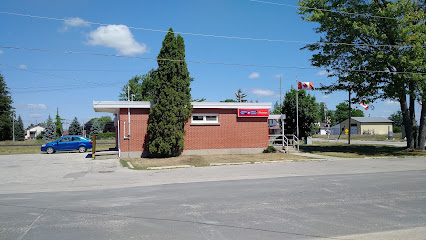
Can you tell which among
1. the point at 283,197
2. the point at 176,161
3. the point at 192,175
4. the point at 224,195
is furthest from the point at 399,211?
the point at 176,161

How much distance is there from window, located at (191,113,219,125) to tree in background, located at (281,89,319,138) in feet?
50.4

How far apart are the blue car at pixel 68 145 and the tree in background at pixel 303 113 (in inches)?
858

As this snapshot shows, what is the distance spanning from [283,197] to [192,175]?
583 centimetres

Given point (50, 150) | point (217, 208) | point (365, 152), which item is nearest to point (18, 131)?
point (50, 150)

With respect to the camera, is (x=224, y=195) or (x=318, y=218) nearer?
(x=318, y=218)

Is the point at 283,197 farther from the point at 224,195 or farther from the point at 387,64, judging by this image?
the point at 387,64

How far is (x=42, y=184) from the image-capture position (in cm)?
1187

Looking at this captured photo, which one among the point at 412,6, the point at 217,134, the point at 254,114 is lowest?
the point at 217,134

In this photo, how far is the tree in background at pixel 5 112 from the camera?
74562mm

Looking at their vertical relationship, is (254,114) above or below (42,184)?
above

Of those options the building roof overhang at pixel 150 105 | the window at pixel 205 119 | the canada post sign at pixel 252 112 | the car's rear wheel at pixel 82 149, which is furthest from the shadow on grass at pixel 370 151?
the car's rear wheel at pixel 82 149

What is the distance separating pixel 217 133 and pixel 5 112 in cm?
7317

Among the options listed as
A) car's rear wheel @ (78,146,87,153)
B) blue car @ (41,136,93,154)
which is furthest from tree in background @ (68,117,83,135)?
car's rear wheel @ (78,146,87,153)

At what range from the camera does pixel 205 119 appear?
2269 cm
